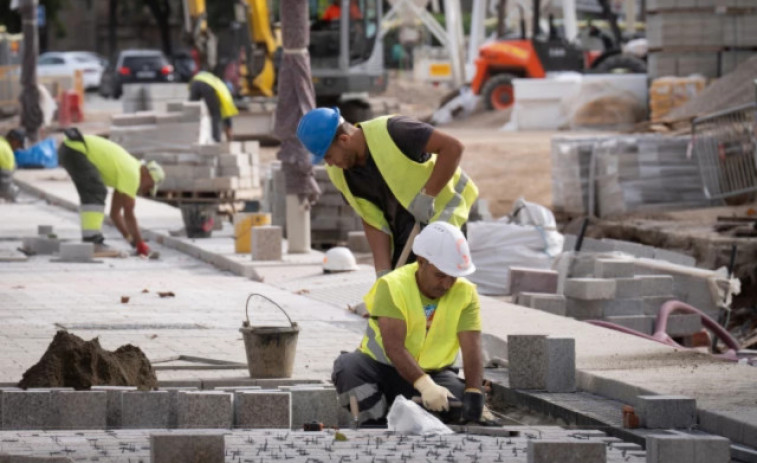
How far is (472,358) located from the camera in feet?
25.0

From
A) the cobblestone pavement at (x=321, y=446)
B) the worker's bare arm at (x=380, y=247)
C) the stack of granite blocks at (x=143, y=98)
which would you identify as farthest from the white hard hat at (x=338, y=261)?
the stack of granite blocks at (x=143, y=98)

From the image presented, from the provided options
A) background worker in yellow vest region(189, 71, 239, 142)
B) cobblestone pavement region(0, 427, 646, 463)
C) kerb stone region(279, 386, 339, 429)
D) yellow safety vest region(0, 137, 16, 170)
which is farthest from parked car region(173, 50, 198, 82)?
cobblestone pavement region(0, 427, 646, 463)

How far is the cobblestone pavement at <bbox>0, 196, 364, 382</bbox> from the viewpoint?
10391 mm

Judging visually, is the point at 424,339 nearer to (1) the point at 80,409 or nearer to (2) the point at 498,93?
(1) the point at 80,409

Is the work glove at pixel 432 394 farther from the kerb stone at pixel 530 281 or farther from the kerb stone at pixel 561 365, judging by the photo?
the kerb stone at pixel 530 281

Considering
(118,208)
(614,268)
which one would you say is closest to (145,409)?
(614,268)

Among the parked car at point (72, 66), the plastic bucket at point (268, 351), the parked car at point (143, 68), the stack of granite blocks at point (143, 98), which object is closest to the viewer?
the plastic bucket at point (268, 351)

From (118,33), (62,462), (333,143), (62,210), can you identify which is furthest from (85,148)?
(118,33)

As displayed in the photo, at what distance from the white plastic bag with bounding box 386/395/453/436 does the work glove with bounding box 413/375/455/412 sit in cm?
5

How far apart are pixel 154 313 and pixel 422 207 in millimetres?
4157

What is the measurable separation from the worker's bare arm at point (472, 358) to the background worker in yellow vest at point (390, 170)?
1.23 metres

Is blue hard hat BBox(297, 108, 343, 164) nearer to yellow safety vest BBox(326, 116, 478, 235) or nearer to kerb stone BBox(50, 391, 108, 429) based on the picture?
yellow safety vest BBox(326, 116, 478, 235)

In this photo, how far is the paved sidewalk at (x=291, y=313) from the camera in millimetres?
8359

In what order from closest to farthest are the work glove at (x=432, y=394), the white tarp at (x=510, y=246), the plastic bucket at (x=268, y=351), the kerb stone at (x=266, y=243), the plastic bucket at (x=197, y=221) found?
the work glove at (x=432, y=394) → the plastic bucket at (x=268, y=351) → the white tarp at (x=510, y=246) → the kerb stone at (x=266, y=243) → the plastic bucket at (x=197, y=221)
